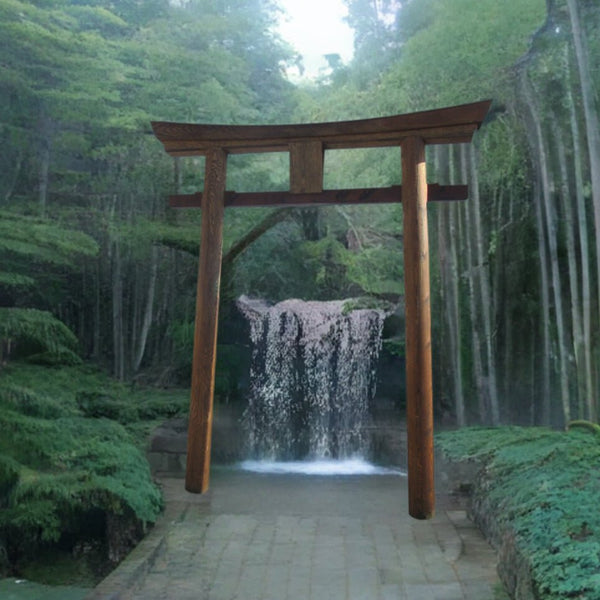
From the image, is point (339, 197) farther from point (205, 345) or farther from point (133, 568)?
point (133, 568)

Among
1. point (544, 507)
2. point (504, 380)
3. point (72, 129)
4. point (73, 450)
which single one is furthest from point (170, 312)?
point (544, 507)

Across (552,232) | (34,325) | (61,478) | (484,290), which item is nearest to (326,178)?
(484,290)

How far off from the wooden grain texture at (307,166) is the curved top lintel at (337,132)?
45 mm

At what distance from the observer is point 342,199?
14.0 feet

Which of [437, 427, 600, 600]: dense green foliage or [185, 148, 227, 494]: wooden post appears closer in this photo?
[437, 427, 600, 600]: dense green foliage

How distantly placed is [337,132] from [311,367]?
28.8ft

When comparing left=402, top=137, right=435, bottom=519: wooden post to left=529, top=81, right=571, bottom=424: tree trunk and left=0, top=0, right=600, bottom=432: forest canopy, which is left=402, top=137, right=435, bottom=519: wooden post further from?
left=529, top=81, right=571, bottom=424: tree trunk

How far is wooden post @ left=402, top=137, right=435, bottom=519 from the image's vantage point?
12.7ft

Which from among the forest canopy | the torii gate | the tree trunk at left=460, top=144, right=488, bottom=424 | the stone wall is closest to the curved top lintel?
the torii gate

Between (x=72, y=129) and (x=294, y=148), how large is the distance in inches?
352

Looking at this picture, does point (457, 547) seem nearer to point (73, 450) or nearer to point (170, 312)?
point (73, 450)

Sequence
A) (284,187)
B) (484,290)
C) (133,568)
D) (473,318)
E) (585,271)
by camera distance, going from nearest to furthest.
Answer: (133,568)
(585,271)
(484,290)
(473,318)
(284,187)

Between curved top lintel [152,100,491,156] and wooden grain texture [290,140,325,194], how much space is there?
45mm

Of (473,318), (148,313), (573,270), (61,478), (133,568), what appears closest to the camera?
(133,568)
